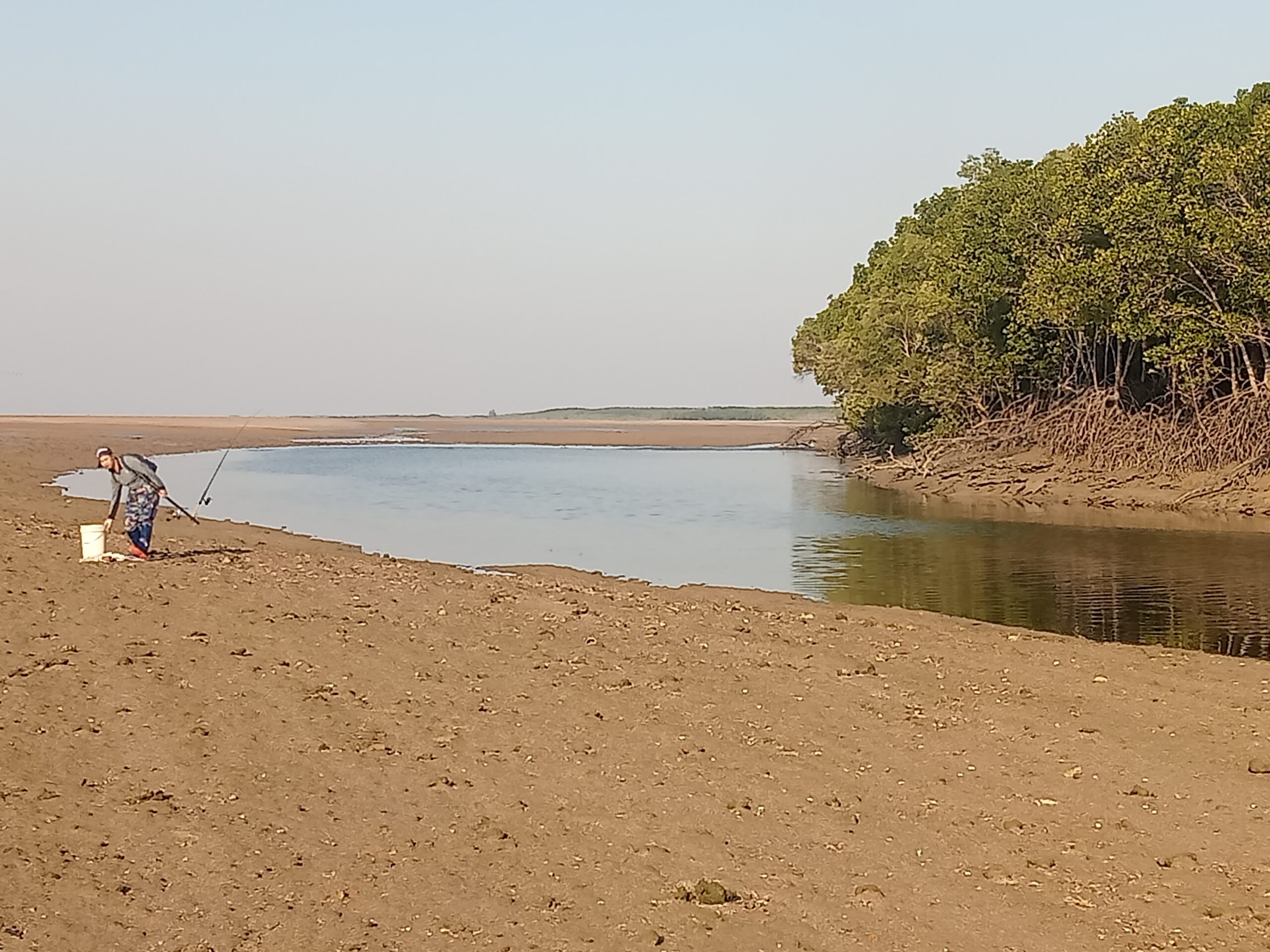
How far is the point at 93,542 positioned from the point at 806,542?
14.2m

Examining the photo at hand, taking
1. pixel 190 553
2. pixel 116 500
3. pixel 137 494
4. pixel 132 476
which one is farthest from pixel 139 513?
pixel 190 553

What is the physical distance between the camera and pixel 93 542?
52.2 ft

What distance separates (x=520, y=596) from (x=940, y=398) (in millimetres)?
31300

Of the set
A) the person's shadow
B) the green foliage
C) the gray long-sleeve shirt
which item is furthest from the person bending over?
the green foliage

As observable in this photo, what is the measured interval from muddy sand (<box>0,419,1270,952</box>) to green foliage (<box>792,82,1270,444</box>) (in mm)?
18446

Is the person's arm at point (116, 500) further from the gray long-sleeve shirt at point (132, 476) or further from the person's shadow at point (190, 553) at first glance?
the person's shadow at point (190, 553)

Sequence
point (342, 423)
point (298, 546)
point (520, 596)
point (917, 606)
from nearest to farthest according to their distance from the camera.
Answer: point (520, 596) < point (917, 606) < point (298, 546) < point (342, 423)

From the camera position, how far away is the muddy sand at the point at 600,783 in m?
6.14

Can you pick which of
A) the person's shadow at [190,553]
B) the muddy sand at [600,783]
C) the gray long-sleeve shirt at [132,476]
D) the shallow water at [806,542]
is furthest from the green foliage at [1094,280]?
the gray long-sleeve shirt at [132,476]

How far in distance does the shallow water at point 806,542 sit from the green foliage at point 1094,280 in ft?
16.0

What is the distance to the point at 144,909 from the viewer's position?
6121mm

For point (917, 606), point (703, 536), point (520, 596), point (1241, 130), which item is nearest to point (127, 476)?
point (520, 596)

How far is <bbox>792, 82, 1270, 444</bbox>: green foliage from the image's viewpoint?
94.6 feet

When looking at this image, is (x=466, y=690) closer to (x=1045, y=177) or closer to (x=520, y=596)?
(x=520, y=596)
